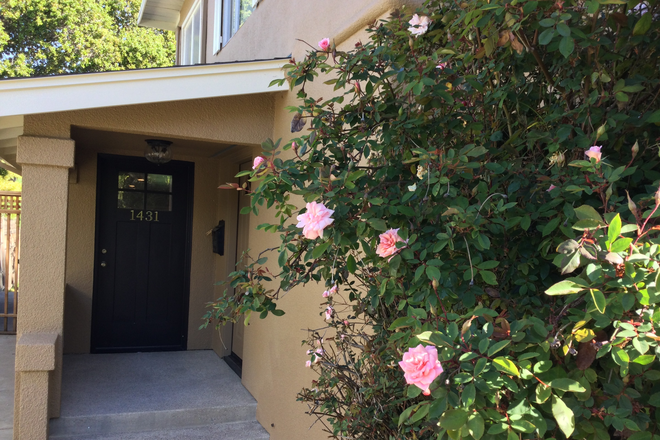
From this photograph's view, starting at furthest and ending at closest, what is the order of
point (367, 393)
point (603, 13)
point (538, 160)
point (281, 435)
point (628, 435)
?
point (281, 435) < point (367, 393) < point (538, 160) < point (603, 13) < point (628, 435)

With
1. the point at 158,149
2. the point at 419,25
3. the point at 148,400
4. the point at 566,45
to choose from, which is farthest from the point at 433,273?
the point at 158,149

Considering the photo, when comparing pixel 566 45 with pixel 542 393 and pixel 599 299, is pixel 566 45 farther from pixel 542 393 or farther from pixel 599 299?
pixel 542 393

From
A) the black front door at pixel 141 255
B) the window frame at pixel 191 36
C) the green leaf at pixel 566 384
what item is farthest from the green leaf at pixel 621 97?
the window frame at pixel 191 36

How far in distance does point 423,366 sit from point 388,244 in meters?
0.48

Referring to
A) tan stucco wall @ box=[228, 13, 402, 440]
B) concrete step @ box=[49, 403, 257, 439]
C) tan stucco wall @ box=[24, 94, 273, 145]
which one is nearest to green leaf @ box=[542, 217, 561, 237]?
tan stucco wall @ box=[228, 13, 402, 440]

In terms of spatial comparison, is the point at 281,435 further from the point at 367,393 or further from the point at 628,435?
the point at 628,435

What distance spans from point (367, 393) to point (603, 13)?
1.68 m

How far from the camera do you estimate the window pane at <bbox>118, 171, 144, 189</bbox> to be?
705cm

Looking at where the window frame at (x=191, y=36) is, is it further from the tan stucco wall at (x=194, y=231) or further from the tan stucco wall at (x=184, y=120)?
the tan stucco wall at (x=184, y=120)

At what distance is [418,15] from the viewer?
2.21 m

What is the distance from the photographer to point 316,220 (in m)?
1.50

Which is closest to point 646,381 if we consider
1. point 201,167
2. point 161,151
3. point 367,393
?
point 367,393

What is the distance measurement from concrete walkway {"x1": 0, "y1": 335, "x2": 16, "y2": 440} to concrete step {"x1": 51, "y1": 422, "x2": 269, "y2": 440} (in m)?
0.83

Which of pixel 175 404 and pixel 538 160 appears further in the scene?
pixel 175 404
